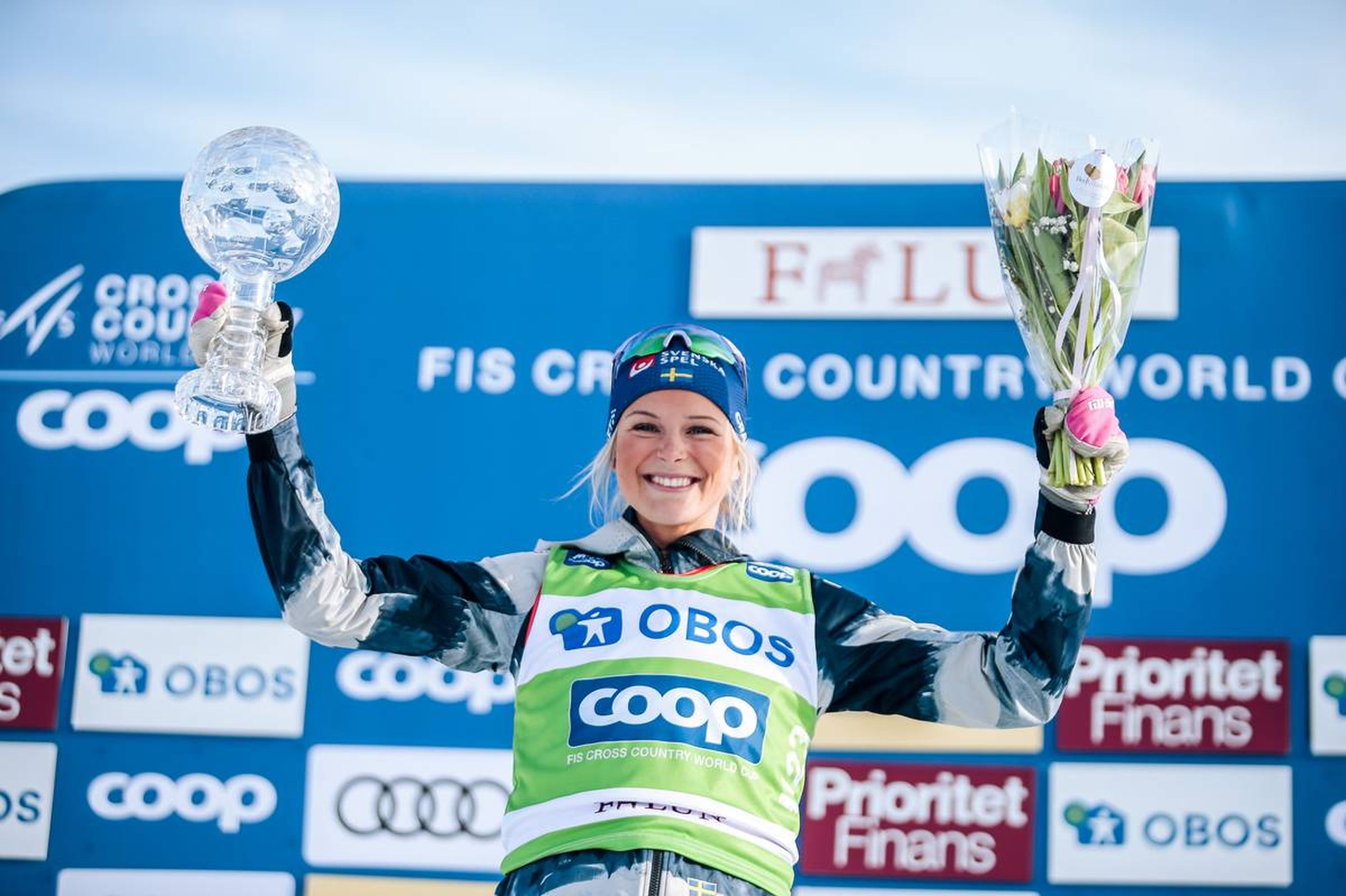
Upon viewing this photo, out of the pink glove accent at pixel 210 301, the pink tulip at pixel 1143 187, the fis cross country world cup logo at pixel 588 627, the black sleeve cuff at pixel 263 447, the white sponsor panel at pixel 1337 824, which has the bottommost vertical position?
the white sponsor panel at pixel 1337 824

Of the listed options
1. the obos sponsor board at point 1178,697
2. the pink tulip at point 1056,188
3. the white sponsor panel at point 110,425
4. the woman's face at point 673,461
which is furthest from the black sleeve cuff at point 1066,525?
the white sponsor panel at point 110,425

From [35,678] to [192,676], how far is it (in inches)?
16.9

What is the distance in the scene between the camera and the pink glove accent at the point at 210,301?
1.94 m

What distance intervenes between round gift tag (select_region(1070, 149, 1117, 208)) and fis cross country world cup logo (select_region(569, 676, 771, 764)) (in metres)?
0.77

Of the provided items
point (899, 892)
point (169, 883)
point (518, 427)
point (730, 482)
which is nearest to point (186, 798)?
point (169, 883)

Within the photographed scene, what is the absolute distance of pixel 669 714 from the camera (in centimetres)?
204

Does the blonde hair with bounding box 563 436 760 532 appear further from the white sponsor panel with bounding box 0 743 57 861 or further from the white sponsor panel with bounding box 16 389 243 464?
the white sponsor panel with bounding box 0 743 57 861

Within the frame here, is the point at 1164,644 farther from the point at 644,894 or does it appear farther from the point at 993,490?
the point at 644,894

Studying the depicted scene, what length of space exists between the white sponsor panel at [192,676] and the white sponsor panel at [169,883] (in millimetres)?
353

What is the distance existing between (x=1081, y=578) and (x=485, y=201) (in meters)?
2.66

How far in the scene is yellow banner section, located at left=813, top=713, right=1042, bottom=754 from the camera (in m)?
3.93

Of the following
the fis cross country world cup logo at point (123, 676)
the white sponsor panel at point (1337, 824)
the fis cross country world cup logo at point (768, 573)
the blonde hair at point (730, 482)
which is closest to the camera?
the fis cross country world cup logo at point (768, 573)

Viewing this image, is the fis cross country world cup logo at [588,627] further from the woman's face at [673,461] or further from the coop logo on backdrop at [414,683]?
the coop logo on backdrop at [414,683]

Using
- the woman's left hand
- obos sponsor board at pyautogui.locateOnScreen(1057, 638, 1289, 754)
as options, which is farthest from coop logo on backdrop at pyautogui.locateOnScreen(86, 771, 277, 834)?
the woman's left hand
